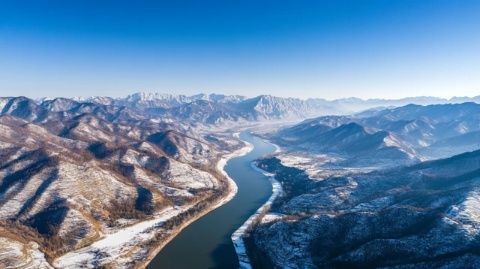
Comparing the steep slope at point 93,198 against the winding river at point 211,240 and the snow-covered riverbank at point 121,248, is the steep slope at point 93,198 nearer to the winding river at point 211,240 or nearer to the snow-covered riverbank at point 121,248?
the snow-covered riverbank at point 121,248

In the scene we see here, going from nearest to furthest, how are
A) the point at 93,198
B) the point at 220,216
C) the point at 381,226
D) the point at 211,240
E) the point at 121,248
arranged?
the point at 381,226 < the point at 121,248 < the point at 211,240 < the point at 220,216 < the point at 93,198

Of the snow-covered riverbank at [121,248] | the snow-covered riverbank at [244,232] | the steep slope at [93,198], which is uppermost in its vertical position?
the steep slope at [93,198]

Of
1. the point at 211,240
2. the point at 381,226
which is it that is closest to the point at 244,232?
the point at 211,240

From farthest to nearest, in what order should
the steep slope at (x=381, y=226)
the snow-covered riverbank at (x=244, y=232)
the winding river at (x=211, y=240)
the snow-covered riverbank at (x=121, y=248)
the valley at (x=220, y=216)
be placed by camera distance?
1. the snow-covered riverbank at (x=244, y=232)
2. the winding river at (x=211, y=240)
3. the snow-covered riverbank at (x=121, y=248)
4. the valley at (x=220, y=216)
5. the steep slope at (x=381, y=226)

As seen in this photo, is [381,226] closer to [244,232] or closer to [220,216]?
[244,232]

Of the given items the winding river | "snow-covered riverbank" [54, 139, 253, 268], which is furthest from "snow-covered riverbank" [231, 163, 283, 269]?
"snow-covered riverbank" [54, 139, 253, 268]

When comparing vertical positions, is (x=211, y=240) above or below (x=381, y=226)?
below

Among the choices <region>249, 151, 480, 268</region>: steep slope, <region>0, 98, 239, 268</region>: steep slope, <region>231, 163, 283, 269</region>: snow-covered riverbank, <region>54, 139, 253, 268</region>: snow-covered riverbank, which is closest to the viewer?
<region>249, 151, 480, 268</region>: steep slope

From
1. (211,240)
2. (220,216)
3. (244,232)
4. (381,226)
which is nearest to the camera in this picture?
(381,226)

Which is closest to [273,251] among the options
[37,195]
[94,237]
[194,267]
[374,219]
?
[194,267]

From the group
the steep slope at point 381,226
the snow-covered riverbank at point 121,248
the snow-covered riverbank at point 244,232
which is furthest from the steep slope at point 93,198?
the steep slope at point 381,226

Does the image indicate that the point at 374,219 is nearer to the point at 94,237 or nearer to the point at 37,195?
the point at 94,237

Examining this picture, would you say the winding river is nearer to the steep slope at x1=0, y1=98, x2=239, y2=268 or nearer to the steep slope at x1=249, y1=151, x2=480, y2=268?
the steep slope at x1=0, y1=98, x2=239, y2=268
